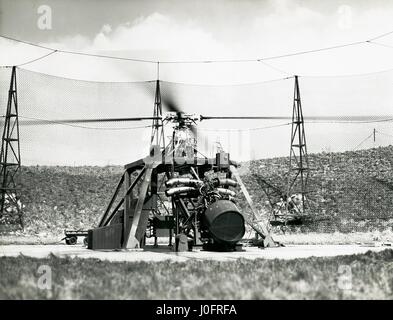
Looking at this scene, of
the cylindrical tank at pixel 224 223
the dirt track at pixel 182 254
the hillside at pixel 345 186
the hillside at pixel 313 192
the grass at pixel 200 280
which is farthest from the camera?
the hillside at pixel 313 192

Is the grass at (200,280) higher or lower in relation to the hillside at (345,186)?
lower

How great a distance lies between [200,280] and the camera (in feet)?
42.7

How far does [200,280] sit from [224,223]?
10672mm

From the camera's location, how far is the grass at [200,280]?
11406 mm

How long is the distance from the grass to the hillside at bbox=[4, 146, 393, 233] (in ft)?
95.2

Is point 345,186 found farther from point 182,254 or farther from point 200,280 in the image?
point 200,280

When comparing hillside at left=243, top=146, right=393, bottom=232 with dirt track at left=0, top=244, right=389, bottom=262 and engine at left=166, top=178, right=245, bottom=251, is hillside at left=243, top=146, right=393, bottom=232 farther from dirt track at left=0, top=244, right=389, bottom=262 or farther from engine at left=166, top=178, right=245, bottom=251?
engine at left=166, top=178, right=245, bottom=251

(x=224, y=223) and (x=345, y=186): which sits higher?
(x=345, y=186)

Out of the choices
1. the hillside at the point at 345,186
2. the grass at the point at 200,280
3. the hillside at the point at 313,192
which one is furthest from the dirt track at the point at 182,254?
the hillside at the point at 345,186

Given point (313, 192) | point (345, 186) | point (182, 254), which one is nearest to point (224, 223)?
point (182, 254)

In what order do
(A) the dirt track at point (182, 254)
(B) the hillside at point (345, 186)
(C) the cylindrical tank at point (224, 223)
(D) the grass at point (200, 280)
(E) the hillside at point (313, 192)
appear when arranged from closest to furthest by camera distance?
1. (D) the grass at point (200, 280)
2. (A) the dirt track at point (182, 254)
3. (C) the cylindrical tank at point (224, 223)
4. (B) the hillside at point (345, 186)
5. (E) the hillside at point (313, 192)

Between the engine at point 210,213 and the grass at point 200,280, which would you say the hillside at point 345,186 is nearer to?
the engine at point 210,213

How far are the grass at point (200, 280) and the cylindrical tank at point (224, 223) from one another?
21.0ft
